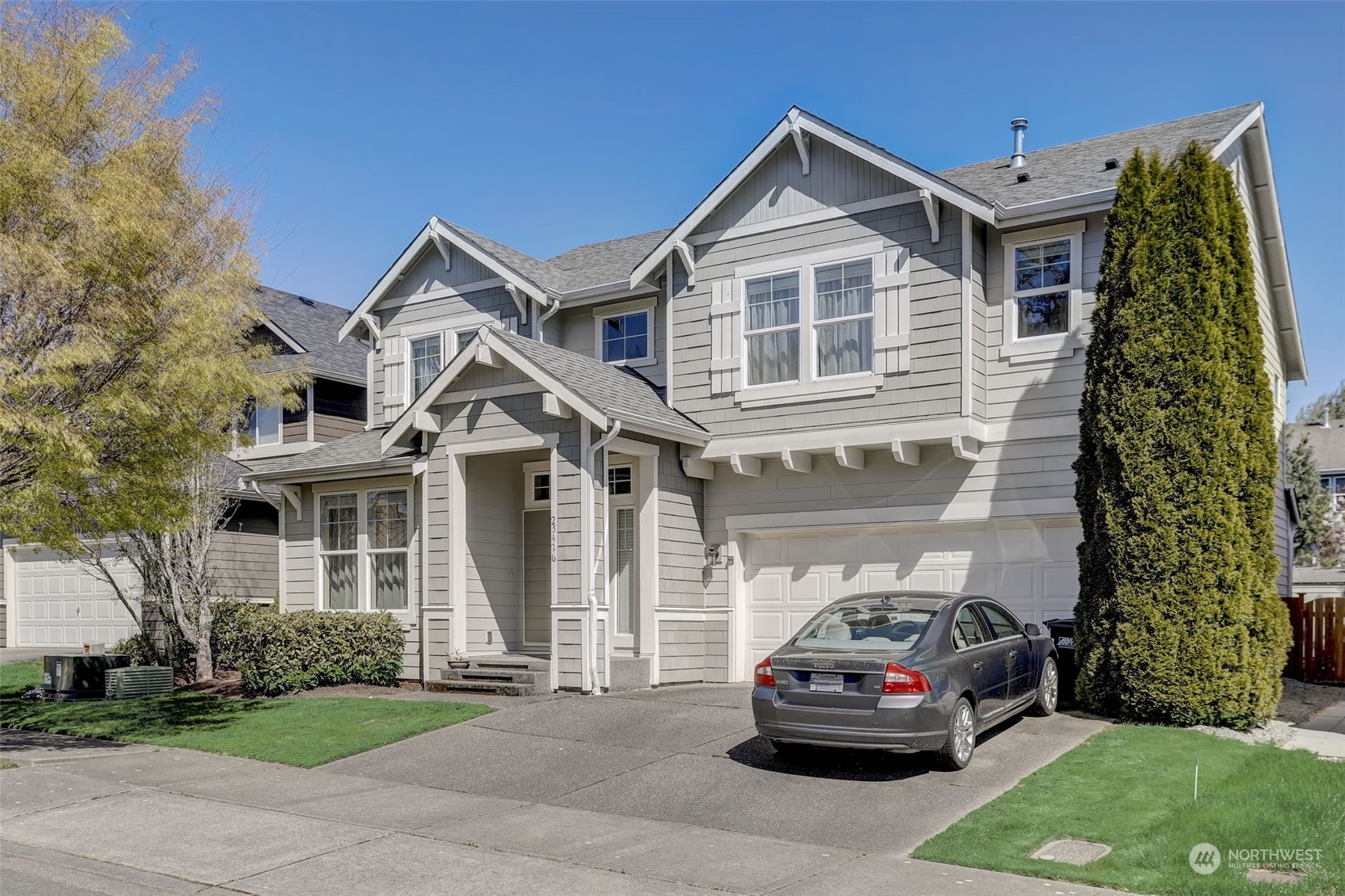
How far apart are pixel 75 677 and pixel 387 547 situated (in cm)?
480

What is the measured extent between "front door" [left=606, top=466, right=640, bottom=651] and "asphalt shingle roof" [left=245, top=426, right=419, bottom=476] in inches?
123

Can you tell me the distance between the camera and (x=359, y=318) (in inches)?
805

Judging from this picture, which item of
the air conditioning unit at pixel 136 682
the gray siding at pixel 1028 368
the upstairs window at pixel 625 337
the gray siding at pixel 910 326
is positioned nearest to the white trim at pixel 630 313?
A: the upstairs window at pixel 625 337

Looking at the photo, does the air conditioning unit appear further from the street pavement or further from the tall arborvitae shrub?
the tall arborvitae shrub

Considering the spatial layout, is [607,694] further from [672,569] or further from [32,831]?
[32,831]

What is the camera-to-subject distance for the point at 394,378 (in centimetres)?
2016

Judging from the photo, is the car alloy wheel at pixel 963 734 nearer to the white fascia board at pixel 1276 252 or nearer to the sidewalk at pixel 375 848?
the sidewalk at pixel 375 848

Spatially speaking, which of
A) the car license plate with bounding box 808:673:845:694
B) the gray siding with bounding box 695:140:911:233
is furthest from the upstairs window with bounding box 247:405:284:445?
the car license plate with bounding box 808:673:845:694

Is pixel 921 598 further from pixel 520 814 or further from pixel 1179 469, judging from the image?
pixel 520 814

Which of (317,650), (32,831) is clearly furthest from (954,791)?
(317,650)

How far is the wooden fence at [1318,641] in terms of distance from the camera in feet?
60.4

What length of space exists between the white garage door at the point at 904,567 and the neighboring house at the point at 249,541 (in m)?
9.10

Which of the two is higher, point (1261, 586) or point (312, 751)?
point (1261, 586)

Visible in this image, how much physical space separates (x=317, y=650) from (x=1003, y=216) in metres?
11.1
